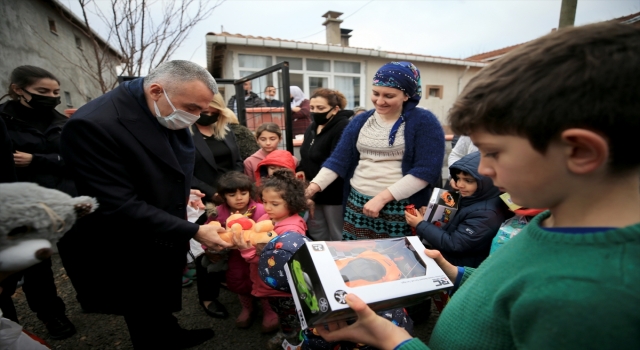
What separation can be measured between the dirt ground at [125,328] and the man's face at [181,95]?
6.33ft

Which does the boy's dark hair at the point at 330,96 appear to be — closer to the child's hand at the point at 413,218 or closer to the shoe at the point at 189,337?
the child's hand at the point at 413,218

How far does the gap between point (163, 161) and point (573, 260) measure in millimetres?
1886

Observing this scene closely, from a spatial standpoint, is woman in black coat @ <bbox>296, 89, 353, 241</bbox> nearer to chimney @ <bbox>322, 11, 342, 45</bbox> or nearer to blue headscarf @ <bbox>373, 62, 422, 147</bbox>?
blue headscarf @ <bbox>373, 62, 422, 147</bbox>

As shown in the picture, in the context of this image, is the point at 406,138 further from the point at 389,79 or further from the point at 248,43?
the point at 248,43

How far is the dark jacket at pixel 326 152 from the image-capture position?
3.11 metres

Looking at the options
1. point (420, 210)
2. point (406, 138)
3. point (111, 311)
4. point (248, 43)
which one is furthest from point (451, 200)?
point (248, 43)

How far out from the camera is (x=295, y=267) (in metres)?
1.15

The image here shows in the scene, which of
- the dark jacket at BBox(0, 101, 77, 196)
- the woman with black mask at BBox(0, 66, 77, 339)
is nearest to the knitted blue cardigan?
the dark jacket at BBox(0, 101, 77, 196)

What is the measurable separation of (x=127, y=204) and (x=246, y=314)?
5.25 ft

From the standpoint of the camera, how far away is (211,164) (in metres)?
3.08

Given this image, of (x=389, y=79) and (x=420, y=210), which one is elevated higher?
(x=389, y=79)

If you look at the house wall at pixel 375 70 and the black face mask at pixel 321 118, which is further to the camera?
the house wall at pixel 375 70

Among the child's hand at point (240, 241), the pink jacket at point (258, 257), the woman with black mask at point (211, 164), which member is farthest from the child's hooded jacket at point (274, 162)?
the child's hand at point (240, 241)

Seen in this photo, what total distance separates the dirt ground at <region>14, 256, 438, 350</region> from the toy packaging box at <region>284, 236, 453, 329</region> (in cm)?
166
